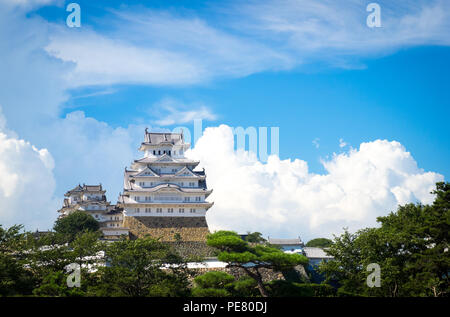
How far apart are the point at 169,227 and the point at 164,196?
3.28 meters

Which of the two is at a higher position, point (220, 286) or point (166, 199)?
point (166, 199)

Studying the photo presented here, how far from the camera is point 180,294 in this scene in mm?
31406

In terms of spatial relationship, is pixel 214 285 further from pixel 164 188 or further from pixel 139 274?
pixel 164 188

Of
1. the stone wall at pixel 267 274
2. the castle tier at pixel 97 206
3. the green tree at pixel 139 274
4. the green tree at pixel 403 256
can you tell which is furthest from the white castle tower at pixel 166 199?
the green tree at pixel 403 256

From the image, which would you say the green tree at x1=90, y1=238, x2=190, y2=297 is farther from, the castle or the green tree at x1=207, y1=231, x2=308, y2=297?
the castle

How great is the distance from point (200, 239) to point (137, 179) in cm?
863

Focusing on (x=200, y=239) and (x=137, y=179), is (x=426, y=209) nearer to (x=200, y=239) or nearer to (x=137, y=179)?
(x=200, y=239)

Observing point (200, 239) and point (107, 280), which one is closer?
point (107, 280)

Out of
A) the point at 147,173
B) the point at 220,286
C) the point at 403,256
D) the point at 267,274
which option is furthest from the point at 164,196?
the point at 403,256

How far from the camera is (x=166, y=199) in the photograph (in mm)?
54594

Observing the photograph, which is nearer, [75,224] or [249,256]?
[249,256]
